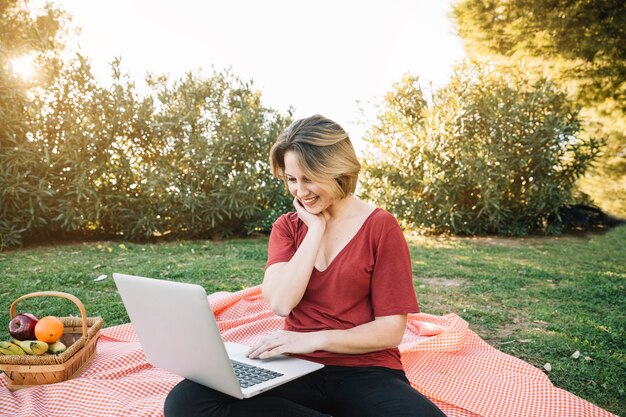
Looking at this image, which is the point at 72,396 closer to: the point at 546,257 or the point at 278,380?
the point at 278,380

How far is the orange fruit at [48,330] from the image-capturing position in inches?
118

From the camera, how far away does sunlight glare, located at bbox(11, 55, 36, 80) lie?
7898 millimetres

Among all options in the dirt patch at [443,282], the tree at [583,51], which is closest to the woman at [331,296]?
the dirt patch at [443,282]

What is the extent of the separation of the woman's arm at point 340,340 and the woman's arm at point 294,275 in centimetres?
19

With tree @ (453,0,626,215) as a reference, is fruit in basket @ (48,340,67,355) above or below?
below

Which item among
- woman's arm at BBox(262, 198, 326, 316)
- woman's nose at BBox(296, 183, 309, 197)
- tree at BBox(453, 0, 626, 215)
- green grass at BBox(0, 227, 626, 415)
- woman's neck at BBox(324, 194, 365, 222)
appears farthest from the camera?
tree at BBox(453, 0, 626, 215)

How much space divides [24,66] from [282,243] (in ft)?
24.9

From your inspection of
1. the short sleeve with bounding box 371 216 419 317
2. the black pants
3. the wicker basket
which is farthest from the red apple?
the short sleeve with bounding box 371 216 419 317

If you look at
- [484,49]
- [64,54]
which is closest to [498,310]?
[64,54]

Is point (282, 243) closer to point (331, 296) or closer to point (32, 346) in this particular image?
point (331, 296)

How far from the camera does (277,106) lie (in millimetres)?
9828

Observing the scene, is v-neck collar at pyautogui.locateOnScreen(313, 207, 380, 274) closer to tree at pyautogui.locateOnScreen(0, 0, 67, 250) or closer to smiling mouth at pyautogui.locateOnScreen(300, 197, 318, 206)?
smiling mouth at pyautogui.locateOnScreen(300, 197, 318, 206)

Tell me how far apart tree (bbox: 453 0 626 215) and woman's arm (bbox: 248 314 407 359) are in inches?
481

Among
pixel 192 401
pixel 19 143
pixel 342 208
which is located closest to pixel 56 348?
pixel 192 401
